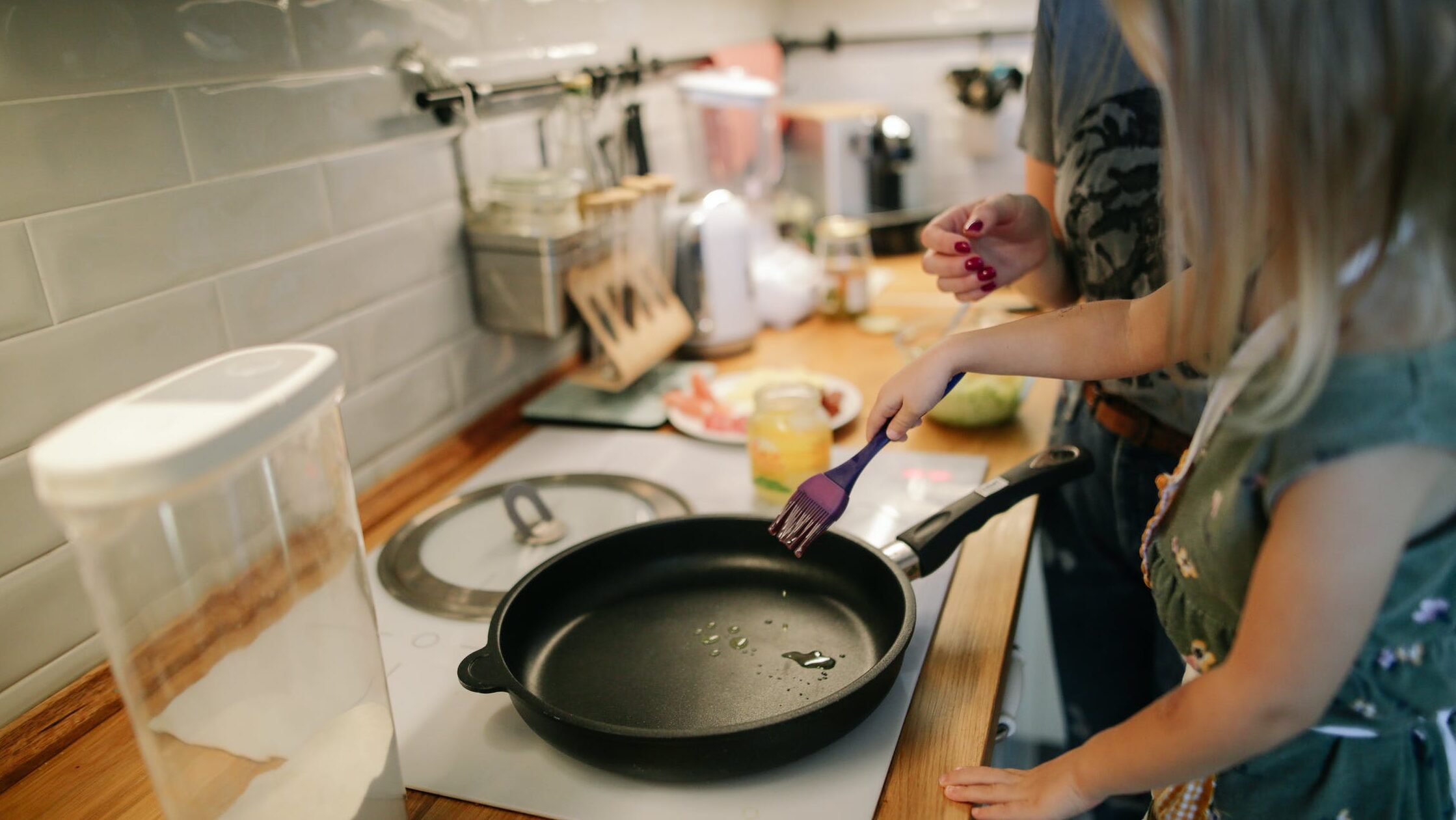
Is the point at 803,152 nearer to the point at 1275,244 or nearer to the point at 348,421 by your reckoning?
the point at 348,421

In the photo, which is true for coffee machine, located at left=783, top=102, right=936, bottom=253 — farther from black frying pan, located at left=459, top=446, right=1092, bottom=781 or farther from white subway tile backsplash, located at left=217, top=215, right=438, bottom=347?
black frying pan, located at left=459, top=446, right=1092, bottom=781

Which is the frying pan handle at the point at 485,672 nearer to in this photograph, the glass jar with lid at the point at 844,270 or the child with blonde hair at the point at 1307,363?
the child with blonde hair at the point at 1307,363

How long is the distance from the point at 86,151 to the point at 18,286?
0.40 feet

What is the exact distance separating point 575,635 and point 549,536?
0.61ft

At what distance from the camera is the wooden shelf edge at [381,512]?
0.77 meters

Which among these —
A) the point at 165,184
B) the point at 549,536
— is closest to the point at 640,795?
the point at 549,536

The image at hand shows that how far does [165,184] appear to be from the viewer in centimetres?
87

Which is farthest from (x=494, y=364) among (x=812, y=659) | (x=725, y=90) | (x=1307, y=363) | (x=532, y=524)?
(x=1307, y=363)

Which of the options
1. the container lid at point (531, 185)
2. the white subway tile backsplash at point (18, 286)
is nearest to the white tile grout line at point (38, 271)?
the white subway tile backsplash at point (18, 286)

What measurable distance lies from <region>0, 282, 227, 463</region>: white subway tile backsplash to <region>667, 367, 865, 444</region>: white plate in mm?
554

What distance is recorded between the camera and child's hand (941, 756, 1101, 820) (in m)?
0.65

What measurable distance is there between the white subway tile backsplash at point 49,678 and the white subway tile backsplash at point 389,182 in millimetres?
468

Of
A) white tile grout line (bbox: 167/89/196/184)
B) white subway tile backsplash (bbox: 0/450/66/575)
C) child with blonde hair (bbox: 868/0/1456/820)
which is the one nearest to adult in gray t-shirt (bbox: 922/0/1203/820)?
child with blonde hair (bbox: 868/0/1456/820)

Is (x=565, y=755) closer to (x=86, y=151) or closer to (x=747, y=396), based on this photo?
(x=86, y=151)
